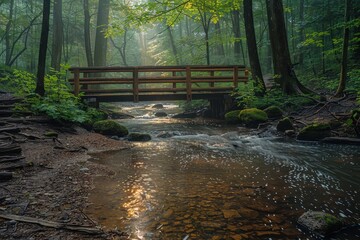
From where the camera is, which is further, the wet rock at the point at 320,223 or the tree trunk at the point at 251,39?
the tree trunk at the point at 251,39

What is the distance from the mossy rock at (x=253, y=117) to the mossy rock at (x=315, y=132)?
300cm

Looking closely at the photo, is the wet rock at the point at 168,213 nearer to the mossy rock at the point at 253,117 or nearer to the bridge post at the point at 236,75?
the mossy rock at the point at 253,117

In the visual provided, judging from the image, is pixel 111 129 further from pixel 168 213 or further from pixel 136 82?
pixel 168 213

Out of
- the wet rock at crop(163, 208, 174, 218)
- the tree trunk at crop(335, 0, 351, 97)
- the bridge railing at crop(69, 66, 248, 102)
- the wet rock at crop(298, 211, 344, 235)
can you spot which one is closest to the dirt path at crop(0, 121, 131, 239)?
the wet rock at crop(163, 208, 174, 218)

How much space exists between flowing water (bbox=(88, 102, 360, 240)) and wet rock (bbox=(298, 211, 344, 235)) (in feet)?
0.44

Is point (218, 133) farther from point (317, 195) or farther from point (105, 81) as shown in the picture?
point (317, 195)

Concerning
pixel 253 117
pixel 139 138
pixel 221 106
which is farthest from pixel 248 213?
pixel 221 106

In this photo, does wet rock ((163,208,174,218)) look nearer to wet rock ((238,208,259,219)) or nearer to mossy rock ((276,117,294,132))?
wet rock ((238,208,259,219))

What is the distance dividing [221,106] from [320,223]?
14168mm

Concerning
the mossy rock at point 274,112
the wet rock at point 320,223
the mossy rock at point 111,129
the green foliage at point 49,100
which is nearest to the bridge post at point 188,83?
the mossy rock at point 274,112

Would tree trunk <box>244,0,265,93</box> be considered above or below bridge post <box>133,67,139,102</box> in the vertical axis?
above

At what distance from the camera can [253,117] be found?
12.6 metres

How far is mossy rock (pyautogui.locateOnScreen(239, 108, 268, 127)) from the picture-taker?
41.0 ft

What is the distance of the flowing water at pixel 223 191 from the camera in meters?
3.32
